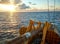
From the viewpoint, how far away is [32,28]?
21.7 feet

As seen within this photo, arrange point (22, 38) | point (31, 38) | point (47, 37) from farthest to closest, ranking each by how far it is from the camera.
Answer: point (47, 37) < point (31, 38) < point (22, 38)

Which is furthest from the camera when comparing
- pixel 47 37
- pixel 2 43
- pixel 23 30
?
pixel 23 30

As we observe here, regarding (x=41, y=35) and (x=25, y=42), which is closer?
(x=25, y=42)

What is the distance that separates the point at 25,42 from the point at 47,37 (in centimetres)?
135

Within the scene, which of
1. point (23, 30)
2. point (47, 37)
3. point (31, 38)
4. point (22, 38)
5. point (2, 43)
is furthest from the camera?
point (23, 30)

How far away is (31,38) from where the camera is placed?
5.92 metres

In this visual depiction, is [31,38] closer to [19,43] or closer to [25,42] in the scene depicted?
[25,42]

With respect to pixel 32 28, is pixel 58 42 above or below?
below

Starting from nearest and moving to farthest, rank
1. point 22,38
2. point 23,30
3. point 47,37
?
1. point 22,38
2. point 47,37
3. point 23,30

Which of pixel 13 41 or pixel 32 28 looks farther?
pixel 32 28

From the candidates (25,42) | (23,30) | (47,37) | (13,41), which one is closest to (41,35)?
(47,37)

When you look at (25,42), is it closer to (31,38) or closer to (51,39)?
(31,38)

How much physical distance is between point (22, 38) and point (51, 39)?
1654 mm

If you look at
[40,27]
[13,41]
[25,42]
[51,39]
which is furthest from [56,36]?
[13,41]
